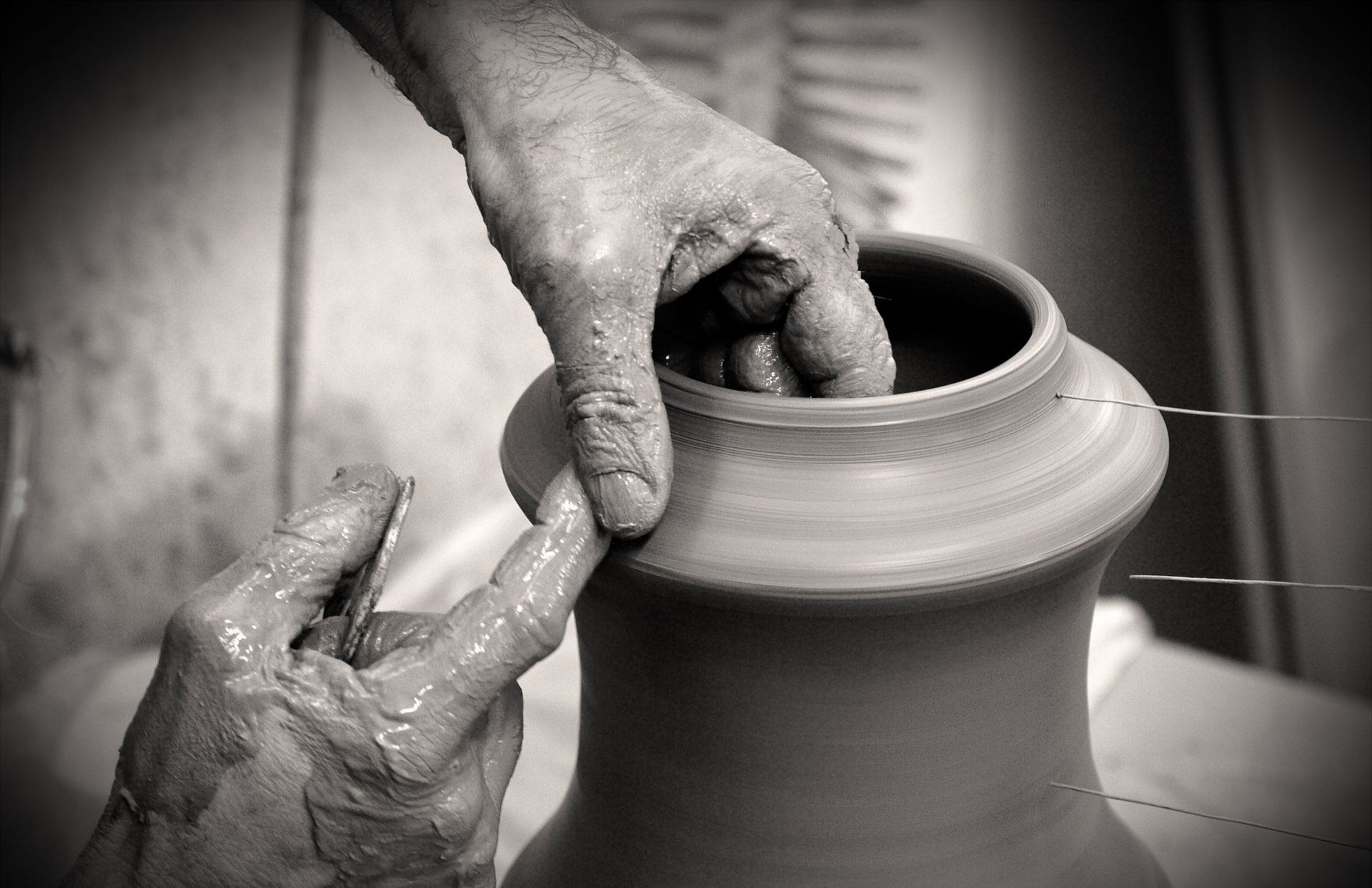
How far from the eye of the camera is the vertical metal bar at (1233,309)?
2.65m

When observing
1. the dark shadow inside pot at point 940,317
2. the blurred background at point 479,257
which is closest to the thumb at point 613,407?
the dark shadow inside pot at point 940,317

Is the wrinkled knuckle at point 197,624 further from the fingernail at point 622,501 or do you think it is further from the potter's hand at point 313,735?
the fingernail at point 622,501

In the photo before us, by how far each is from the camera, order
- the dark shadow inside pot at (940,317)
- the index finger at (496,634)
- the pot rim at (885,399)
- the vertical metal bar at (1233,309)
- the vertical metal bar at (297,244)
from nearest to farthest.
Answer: the index finger at (496,634)
the pot rim at (885,399)
the dark shadow inside pot at (940,317)
the vertical metal bar at (1233,309)
the vertical metal bar at (297,244)

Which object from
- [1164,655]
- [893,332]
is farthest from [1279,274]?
[893,332]

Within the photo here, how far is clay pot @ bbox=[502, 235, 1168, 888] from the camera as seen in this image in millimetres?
1043

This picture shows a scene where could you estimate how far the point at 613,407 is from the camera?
104 centimetres

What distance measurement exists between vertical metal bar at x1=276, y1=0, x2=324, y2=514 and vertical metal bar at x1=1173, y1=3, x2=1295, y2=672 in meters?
1.95

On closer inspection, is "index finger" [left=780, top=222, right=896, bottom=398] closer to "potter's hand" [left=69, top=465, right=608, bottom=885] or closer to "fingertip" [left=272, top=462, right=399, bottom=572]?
"potter's hand" [left=69, top=465, right=608, bottom=885]

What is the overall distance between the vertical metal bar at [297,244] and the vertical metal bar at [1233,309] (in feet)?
6.40

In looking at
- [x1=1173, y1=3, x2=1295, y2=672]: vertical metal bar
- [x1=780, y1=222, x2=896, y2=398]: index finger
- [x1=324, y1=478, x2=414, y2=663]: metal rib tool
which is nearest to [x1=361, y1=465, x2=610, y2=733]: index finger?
[x1=324, y1=478, x2=414, y2=663]: metal rib tool

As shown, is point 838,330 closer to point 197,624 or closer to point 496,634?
point 496,634

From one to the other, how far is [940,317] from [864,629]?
50 cm

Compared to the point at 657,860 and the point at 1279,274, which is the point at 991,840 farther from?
the point at 1279,274

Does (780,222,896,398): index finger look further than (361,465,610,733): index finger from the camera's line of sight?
Yes
